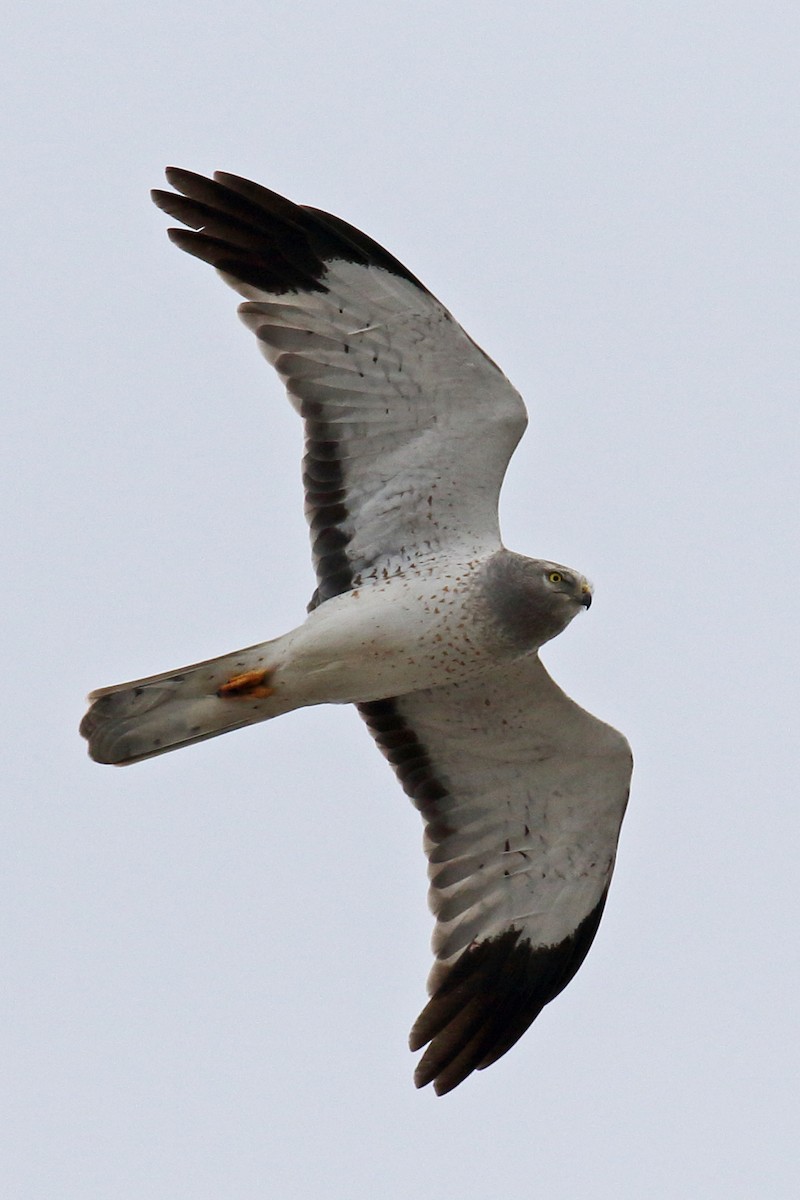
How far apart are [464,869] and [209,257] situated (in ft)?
12.3

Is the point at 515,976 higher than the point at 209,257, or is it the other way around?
the point at 209,257

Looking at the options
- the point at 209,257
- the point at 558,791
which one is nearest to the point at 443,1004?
the point at 558,791

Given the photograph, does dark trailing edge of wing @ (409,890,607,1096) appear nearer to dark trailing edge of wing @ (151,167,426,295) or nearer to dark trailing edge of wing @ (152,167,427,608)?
dark trailing edge of wing @ (152,167,427,608)

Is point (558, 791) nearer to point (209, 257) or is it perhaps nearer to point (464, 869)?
point (464, 869)

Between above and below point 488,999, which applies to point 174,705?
above

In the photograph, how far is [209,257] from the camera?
10.5 metres

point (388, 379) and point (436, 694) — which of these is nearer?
point (388, 379)

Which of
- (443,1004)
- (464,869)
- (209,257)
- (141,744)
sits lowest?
(443,1004)

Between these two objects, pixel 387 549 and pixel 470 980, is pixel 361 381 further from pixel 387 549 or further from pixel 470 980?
pixel 470 980

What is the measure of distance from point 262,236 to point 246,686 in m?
2.35

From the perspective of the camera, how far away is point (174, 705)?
1072cm

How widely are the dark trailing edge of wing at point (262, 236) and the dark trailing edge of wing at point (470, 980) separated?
254cm

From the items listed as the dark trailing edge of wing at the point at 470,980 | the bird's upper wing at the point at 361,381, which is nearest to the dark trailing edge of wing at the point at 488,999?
the dark trailing edge of wing at the point at 470,980

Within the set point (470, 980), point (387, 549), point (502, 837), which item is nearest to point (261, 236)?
Result: point (387, 549)
